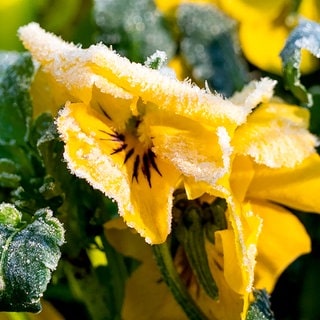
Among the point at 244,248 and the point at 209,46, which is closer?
the point at 244,248

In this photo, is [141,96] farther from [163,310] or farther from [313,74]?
[313,74]

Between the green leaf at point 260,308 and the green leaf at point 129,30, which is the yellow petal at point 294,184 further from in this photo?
the green leaf at point 129,30

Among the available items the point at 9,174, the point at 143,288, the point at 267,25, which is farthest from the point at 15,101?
the point at 267,25

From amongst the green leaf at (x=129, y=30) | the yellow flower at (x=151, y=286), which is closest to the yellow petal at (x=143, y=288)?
the yellow flower at (x=151, y=286)

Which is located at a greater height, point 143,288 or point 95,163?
point 95,163

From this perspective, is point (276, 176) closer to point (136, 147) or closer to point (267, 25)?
point (136, 147)

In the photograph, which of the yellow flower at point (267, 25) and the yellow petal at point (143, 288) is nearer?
the yellow petal at point (143, 288)
